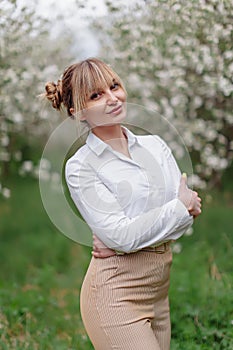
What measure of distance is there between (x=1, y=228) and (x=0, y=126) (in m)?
2.57

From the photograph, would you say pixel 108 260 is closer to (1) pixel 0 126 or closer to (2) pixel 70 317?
(2) pixel 70 317

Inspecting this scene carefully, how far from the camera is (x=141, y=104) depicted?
6.93 meters

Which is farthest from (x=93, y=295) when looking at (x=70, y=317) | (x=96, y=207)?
(x=70, y=317)

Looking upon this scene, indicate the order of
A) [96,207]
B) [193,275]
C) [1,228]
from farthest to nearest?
1. [1,228]
2. [193,275]
3. [96,207]

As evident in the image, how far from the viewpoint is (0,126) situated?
6742 millimetres

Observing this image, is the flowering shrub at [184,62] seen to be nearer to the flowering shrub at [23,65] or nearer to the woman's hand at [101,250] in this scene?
the flowering shrub at [23,65]

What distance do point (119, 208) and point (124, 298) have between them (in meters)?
0.38

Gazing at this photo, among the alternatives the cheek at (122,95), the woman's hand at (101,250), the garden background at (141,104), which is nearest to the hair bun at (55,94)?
the cheek at (122,95)

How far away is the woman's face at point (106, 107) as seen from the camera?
3.13 meters

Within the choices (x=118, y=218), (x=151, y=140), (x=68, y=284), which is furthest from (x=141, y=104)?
(x=118, y=218)

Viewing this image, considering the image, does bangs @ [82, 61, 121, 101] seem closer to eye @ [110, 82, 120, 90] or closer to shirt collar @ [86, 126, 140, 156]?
eye @ [110, 82, 120, 90]

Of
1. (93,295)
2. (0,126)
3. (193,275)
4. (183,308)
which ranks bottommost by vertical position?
(193,275)

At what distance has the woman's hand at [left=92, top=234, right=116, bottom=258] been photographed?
315 centimetres

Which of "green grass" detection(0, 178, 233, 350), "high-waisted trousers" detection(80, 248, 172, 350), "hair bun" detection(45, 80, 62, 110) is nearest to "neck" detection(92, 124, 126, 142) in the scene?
"hair bun" detection(45, 80, 62, 110)
